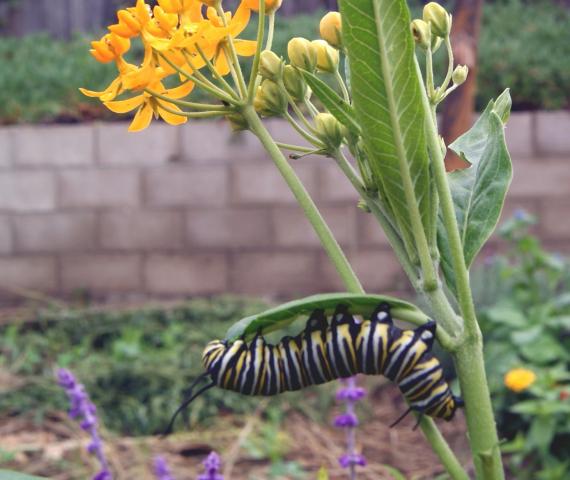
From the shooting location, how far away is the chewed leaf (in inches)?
26.2

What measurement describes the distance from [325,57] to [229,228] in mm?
3744

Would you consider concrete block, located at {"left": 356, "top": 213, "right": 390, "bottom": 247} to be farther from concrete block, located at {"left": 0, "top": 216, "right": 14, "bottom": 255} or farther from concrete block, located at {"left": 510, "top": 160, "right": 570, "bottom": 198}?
concrete block, located at {"left": 0, "top": 216, "right": 14, "bottom": 255}

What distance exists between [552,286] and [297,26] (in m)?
2.61

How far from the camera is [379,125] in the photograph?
67 centimetres

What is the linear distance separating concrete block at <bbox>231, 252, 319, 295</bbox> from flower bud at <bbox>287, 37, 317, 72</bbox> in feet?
12.1

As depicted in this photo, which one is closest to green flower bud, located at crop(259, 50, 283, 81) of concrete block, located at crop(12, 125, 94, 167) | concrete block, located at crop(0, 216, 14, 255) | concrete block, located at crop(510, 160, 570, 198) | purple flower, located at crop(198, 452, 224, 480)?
purple flower, located at crop(198, 452, 224, 480)

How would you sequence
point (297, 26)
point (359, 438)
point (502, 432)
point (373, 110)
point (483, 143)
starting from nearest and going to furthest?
point (373, 110) → point (483, 143) → point (502, 432) → point (359, 438) → point (297, 26)

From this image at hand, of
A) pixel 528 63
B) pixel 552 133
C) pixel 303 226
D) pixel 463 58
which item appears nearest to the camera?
pixel 463 58

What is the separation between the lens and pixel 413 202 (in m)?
0.68

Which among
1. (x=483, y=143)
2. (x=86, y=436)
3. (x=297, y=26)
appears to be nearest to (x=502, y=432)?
(x=86, y=436)

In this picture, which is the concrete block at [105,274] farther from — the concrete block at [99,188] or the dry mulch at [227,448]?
Result: the dry mulch at [227,448]

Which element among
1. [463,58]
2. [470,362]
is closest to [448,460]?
[470,362]

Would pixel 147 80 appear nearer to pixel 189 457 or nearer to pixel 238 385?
pixel 238 385

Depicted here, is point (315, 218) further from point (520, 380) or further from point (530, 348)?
point (530, 348)
